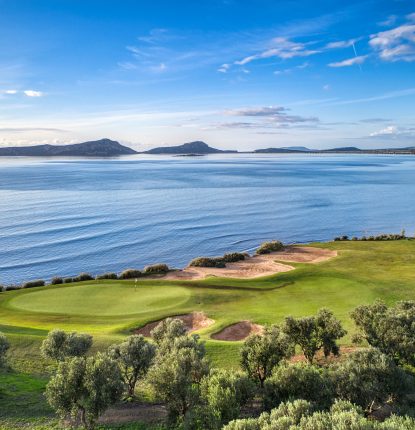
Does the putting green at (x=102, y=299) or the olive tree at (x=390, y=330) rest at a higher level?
the olive tree at (x=390, y=330)

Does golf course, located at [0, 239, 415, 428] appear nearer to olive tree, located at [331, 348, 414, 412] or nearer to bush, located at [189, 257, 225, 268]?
bush, located at [189, 257, 225, 268]

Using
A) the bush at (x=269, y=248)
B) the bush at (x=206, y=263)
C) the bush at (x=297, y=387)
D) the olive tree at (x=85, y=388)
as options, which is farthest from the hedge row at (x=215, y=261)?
the olive tree at (x=85, y=388)

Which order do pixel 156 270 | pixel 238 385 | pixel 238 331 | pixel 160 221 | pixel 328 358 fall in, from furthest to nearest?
pixel 160 221 < pixel 156 270 < pixel 238 331 < pixel 328 358 < pixel 238 385

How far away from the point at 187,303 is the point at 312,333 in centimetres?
1797

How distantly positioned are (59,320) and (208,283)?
20.1 meters

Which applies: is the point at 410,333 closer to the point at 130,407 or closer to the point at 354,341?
the point at 354,341

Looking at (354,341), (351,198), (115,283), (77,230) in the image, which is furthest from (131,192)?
(354,341)

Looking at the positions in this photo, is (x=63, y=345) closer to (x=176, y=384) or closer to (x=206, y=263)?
(x=176, y=384)

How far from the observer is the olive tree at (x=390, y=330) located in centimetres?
2686

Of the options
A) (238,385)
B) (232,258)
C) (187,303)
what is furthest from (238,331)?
(232,258)

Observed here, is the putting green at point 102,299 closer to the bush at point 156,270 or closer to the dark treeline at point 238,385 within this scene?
the bush at point 156,270

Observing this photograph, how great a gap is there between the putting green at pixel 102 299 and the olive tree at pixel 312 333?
17.6m

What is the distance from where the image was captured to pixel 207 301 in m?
45.6

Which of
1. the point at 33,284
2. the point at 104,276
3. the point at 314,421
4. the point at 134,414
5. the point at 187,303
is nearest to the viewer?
the point at 314,421
